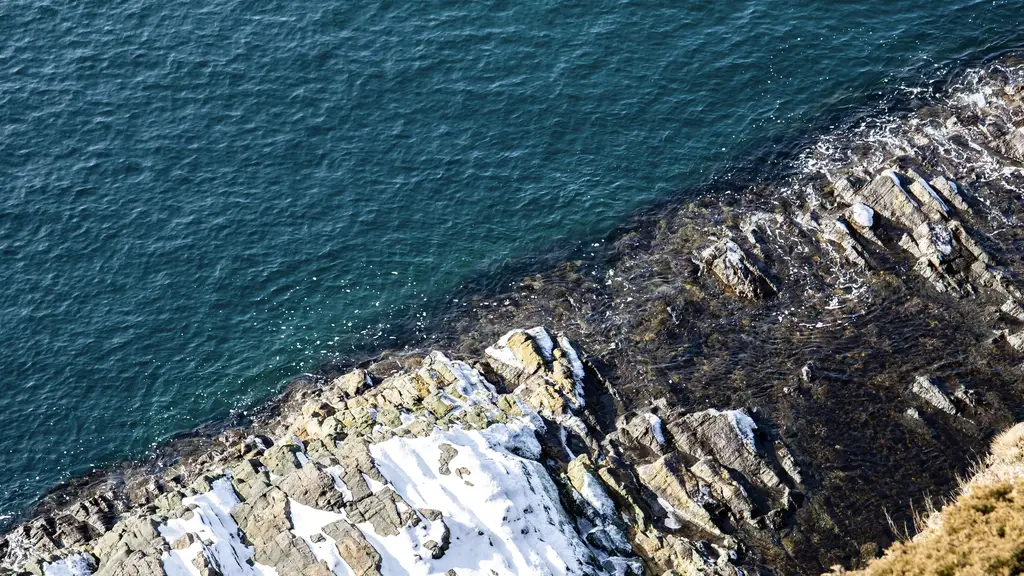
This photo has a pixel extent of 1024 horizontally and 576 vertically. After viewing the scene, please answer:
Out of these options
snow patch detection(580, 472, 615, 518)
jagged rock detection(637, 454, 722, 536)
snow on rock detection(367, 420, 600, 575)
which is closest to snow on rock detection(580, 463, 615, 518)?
snow patch detection(580, 472, 615, 518)

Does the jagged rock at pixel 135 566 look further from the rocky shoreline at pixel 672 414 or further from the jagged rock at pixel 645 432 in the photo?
the jagged rock at pixel 645 432

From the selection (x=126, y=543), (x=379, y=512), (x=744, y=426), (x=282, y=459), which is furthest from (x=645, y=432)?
(x=126, y=543)

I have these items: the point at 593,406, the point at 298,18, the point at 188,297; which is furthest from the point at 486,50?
the point at 593,406

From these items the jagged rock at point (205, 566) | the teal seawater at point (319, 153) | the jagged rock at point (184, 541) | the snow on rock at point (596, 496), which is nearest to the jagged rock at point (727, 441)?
the snow on rock at point (596, 496)

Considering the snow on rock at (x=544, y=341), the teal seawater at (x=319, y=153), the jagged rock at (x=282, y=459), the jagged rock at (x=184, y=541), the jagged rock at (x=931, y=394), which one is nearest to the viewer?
the jagged rock at (x=184, y=541)

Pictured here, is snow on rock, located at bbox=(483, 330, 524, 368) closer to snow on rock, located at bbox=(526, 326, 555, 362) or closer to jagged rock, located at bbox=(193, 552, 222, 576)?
snow on rock, located at bbox=(526, 326, 555, 362)
